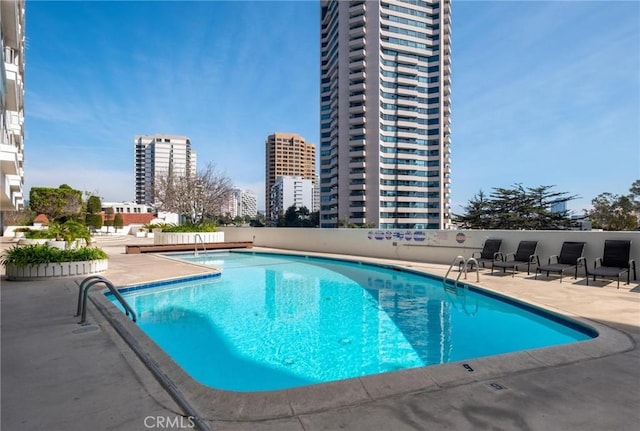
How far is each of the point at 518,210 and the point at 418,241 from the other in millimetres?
34403

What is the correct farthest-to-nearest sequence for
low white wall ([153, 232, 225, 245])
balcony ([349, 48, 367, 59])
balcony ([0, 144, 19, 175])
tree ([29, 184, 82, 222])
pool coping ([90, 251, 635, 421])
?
1. balcony ([349, 48, 367, 59])
2. tree ([29, 184, 82, 222])
3. low white wall ([153, 232, 225, 245])
4. balcony ([0, 144, 19, 175])
5. pool coping ([90, 251, 635, 421])

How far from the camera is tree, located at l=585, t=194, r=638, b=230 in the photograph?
103ft

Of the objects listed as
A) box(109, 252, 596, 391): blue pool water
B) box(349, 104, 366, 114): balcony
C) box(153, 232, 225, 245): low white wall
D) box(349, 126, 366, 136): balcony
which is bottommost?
box(109, 252, 596, 391): blue pool water

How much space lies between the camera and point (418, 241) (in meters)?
13.7

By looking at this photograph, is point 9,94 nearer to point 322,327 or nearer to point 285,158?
point 322,327

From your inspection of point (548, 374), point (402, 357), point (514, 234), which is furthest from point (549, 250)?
point (548, 374)

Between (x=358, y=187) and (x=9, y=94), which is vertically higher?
(x=358, y=187)

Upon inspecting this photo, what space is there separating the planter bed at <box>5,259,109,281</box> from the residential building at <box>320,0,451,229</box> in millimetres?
61437

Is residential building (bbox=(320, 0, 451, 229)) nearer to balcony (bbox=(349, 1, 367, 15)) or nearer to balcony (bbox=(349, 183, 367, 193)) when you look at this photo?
balcony (bbox=(349, 1, 367, 15))

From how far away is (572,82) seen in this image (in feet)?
43.5

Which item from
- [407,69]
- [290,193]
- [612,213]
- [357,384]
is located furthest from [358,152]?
[357,384]

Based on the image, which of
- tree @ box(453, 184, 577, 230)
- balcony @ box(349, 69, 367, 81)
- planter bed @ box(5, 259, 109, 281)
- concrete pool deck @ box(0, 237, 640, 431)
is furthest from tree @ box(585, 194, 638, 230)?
balcony @ box(349, 69, 367, 81)

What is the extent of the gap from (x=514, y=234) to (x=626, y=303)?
4.98 meters

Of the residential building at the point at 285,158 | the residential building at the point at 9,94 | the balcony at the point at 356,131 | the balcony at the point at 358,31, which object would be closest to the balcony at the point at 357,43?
the balcony at the point at 358,31
